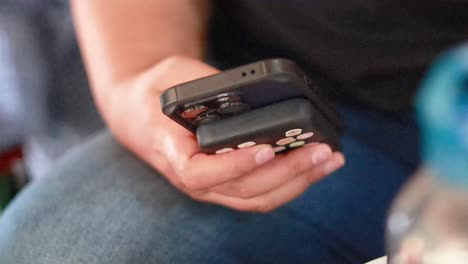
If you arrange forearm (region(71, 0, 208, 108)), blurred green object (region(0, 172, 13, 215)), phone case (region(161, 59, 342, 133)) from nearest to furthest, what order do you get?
phone case (region(161, 59, 342, 133)) → forearm (region(71, 0, 208, 108)) → blurred green object (region(0, 172, 13, 215))

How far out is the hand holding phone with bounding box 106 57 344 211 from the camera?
48cm

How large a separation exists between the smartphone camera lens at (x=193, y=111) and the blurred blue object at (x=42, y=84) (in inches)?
22.6

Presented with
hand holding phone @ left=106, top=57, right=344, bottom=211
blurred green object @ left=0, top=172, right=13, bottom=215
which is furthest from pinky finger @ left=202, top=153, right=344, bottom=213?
blurred green object @ left=0, top=172, right=13, bottom=215

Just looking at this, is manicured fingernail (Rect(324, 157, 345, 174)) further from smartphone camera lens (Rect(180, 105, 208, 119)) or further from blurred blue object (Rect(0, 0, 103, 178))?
blurred blue object (Rect(0, 0, 103, 178))

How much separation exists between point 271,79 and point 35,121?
720 millimetres

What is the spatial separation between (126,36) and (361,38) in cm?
29

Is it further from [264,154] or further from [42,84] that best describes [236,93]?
[42,84]

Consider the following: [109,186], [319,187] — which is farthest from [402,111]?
[109,186]

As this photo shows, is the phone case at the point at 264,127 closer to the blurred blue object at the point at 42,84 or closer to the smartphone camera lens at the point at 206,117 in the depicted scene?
the smartphone camera lens at the point at 206,117

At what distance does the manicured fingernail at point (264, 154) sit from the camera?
0.46 metres

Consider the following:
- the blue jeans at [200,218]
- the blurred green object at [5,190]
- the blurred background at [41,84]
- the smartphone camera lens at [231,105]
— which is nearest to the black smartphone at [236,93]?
the smartphone camera lens at [231,105]

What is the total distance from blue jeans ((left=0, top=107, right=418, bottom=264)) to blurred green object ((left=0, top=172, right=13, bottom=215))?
0.53m

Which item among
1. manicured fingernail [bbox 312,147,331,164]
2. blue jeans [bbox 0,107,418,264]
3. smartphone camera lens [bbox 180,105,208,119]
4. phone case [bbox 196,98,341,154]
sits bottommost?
blue jeans [bbox 0,107,418,264]

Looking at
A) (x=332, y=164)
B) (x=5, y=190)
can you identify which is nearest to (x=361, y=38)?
(x=332, y=164)
